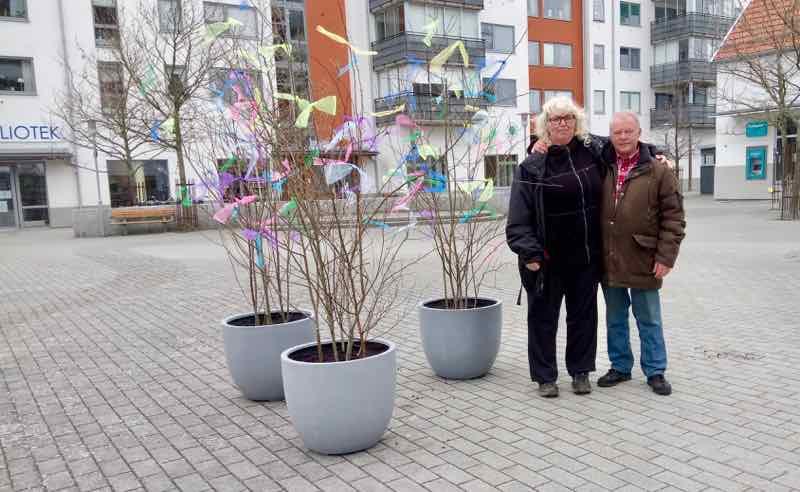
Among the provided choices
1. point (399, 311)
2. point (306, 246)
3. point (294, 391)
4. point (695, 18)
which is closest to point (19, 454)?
point (294, 391)

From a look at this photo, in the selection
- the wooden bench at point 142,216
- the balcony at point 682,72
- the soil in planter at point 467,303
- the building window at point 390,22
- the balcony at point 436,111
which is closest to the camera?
the balcony at point 436,111

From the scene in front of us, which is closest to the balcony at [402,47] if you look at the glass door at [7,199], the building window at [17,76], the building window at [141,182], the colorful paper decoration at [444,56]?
the building window at [141,182]

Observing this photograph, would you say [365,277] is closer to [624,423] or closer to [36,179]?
[624,423]

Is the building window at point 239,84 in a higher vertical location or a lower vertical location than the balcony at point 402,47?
lower

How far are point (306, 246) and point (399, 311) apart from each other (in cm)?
351

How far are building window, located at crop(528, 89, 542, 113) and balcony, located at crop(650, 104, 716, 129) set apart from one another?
29.5 feet

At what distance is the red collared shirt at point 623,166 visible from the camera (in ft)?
13.5

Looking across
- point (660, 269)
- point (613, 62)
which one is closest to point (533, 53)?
point (613, 62)

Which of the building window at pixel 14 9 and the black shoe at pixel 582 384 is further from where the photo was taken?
the building window at pixel 14 9

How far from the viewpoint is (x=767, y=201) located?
83.6ft

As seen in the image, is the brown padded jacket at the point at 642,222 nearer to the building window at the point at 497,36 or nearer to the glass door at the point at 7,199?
the glass door at the point at 7,199

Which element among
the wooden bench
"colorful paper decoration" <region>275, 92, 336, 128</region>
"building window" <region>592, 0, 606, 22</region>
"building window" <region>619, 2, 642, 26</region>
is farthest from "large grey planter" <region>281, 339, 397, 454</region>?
"building window" <region>619, 2, 642, 26</region>

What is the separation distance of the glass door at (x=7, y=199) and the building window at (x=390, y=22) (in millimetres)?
18880

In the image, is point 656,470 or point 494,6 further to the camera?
point 494,6
